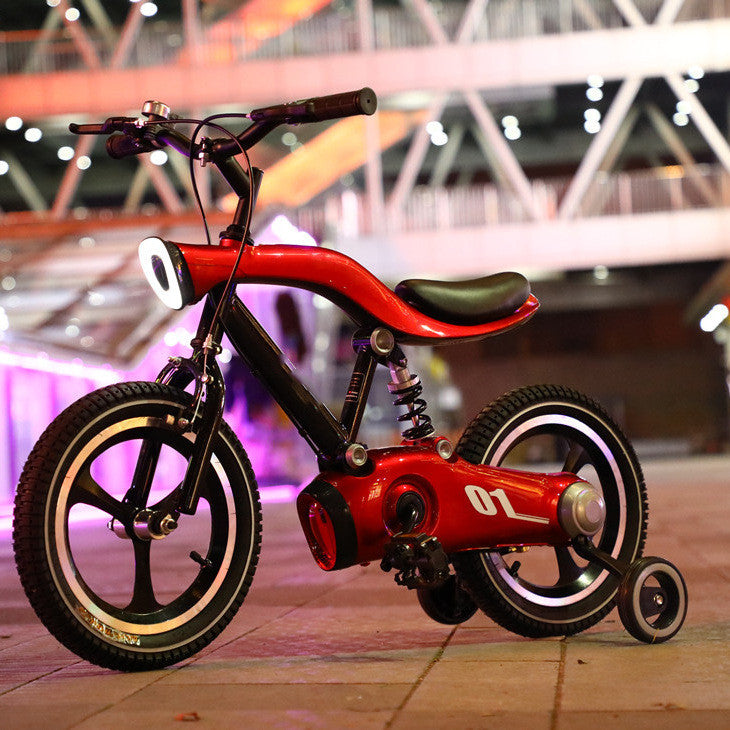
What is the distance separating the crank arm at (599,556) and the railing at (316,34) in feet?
89.9

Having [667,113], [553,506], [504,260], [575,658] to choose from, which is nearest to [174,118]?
[553,506]

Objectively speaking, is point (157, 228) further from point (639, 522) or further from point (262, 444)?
point (639, 522)

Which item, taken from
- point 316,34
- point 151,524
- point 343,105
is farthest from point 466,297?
point 316,34

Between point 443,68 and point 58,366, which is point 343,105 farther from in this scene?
point 443,68

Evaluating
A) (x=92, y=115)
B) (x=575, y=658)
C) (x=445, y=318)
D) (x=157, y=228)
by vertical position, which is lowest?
(x=575, y=658)

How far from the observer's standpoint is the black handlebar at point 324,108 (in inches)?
144

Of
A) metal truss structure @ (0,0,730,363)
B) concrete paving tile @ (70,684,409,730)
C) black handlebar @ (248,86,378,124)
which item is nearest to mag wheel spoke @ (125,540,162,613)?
concrete paving tile @ (70,684,409,730)

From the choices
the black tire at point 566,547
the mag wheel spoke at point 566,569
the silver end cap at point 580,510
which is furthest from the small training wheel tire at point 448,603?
the silver end cap at point 580,510

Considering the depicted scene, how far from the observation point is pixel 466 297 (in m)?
4.21

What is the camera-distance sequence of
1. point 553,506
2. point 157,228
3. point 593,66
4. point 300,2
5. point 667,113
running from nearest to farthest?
1. point 553,506
2. point 157,228
3. point 593,66
4. point 300,2
5. point 667,113

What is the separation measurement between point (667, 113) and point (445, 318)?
115ft

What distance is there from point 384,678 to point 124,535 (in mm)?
854

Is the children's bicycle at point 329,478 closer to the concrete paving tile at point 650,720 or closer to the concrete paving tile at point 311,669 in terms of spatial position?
the concrete paving tile at point 311,669

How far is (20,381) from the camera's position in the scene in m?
17.3
